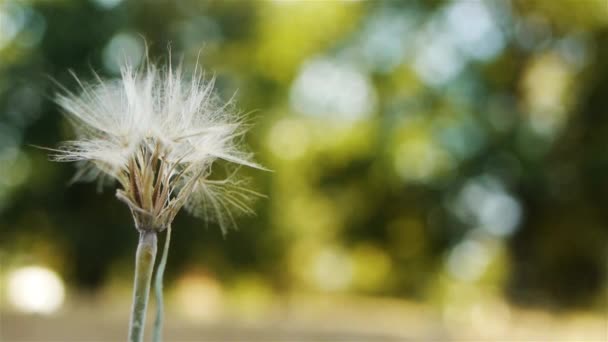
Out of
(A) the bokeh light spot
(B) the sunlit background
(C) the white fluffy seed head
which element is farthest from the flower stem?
(A) the bokeh light spot

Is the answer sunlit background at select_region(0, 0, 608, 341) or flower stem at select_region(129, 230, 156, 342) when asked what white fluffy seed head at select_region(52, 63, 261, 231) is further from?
sunlit background at select_region(0, 0, 608, 341)

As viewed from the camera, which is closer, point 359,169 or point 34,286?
point 34,286

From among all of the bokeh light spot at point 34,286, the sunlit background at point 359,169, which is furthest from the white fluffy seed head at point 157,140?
the bokeh light spot at point 34,286

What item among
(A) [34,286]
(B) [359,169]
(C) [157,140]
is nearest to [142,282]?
(C) [157,140]

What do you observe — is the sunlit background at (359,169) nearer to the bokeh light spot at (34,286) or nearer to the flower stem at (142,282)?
the bokeh light spot at (34,286)

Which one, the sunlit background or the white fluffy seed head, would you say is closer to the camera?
the white fluffy seed head

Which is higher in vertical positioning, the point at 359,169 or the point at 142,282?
the point at 359,169

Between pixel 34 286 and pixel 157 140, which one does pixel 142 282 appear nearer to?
pixel 157 140
